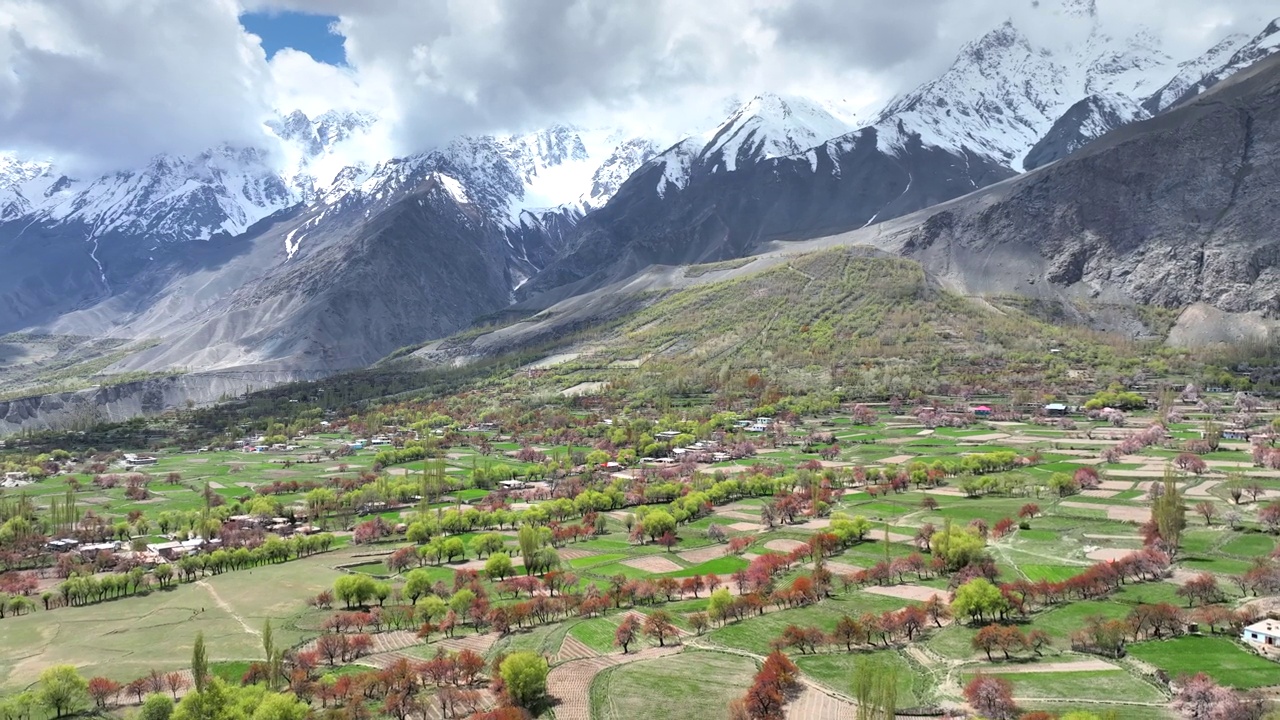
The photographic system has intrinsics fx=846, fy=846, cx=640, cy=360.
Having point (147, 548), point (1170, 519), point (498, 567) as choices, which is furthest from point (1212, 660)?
point (147, 548)

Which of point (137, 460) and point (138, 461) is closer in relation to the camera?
point (138, 461)

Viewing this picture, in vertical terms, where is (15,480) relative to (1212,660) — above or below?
above

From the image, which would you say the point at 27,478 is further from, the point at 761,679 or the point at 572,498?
the point at 761,679

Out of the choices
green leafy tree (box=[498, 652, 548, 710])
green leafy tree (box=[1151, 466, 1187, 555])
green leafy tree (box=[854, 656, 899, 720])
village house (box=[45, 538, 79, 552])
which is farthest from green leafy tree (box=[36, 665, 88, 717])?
green leafy tree (box=[1151, 466, 1187, 555])

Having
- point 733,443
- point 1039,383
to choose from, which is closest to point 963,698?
point 733,443

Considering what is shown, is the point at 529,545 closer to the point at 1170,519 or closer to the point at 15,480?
the point at 1170,519

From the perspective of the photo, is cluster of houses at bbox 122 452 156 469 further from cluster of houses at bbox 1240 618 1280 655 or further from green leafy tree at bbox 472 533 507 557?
cluster of houses at bbox 1240 618 1280 655

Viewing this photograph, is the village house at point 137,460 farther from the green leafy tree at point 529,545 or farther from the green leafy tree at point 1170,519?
the green leafy tree at point 1170,519

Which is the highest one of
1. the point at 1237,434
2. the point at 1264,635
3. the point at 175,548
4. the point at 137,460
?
the point at 137,460
